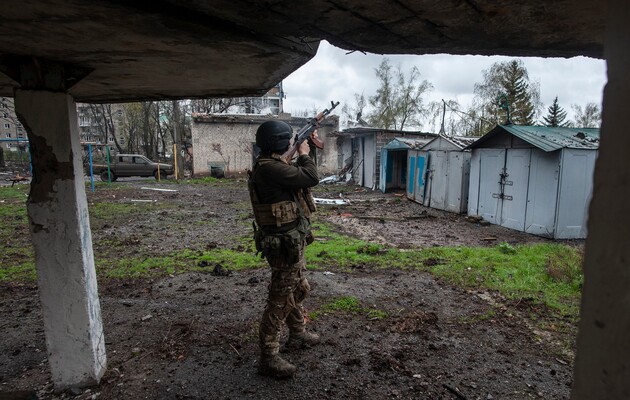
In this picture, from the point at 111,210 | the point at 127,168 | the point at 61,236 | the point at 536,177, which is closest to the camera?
the point at 61,236

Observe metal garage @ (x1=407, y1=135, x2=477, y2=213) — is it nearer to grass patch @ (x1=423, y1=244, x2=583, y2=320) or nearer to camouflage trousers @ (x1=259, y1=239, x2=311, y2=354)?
grass patch @ (x1=423, y1=244, x2=583, y2=320)

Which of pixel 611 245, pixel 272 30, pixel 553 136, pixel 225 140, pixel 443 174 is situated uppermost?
pixel 225 140

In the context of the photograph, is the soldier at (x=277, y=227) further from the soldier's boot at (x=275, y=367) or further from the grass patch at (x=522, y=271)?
the grass patch at (x=522, y=271)

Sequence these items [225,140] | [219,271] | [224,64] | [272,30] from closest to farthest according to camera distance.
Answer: [272,30] → [224,64] → [219,271] → [225,140]

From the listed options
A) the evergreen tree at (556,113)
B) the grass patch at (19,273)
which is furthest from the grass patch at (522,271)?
the evergreen tree at (556,113)

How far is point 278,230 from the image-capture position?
2682 millimetres

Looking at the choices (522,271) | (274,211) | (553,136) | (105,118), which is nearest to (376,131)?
(553,136)

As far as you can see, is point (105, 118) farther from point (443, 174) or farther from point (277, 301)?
point (277, 301)

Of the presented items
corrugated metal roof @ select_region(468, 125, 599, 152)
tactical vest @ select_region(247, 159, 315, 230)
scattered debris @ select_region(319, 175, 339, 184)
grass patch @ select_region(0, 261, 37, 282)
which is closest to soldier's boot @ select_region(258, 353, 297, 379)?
tactical vest @ select_region(247, 159, 315, 230)

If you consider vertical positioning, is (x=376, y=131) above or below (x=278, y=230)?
above

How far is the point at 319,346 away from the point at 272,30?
2550 millimetres

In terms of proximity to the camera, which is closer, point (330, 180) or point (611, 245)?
point (611, 245)

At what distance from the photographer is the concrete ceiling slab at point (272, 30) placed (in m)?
1.23

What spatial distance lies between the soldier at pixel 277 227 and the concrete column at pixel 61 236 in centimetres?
119
